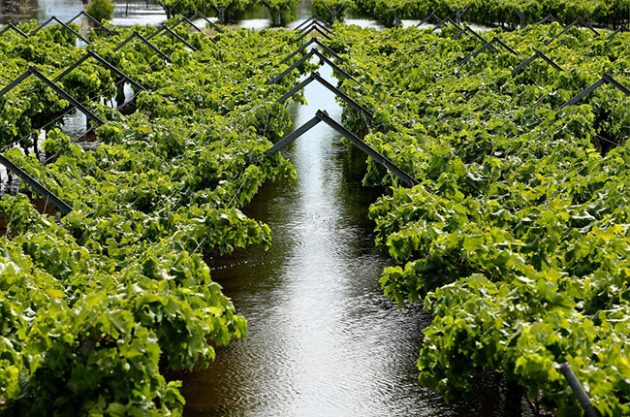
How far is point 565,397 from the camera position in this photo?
784 centimetres

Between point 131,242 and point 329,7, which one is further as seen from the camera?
point 329,7

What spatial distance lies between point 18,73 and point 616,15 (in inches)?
1624

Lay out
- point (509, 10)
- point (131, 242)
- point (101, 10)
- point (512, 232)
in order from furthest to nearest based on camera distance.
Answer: point (101, 10) < point (509, 10) < point (131, 242) < point (512, 232)

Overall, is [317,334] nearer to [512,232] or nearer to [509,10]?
[512,232]

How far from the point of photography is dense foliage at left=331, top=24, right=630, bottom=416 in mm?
8305

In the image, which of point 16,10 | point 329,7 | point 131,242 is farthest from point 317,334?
point 16,10

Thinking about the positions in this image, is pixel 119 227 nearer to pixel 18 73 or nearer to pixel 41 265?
pixel 41 265

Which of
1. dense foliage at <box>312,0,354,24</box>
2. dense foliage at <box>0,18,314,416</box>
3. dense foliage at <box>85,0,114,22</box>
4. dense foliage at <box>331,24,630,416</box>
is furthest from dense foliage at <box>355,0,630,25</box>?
dense foliage at <box>331,24,630,416</box>

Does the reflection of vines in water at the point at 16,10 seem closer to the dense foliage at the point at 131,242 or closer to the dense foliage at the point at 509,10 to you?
the dense foliage at the point at 509,10

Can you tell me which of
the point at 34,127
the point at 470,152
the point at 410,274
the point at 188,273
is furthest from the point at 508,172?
the point at 34,127

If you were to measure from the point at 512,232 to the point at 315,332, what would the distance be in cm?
485

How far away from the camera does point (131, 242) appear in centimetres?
1223

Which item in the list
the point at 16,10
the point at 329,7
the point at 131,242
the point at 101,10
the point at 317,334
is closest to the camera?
the point at 131,242

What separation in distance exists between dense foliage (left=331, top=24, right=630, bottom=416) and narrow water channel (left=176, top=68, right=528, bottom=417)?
4.39 feet
